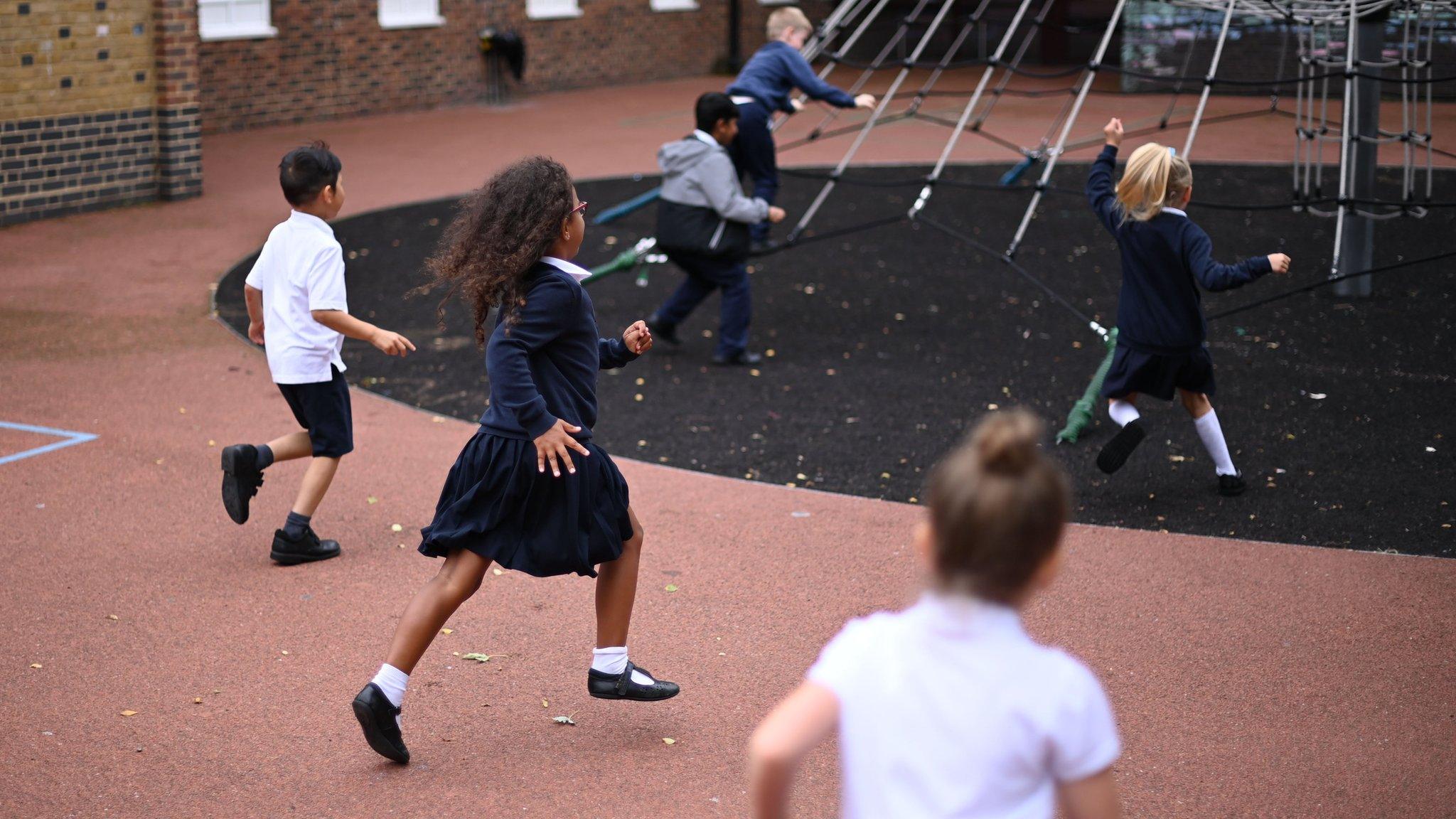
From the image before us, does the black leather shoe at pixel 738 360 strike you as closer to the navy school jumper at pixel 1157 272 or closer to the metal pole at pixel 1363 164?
the navy school jumper at pixel 1157 272

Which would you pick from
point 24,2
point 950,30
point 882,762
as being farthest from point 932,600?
point 950,30

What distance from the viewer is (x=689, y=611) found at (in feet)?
16.1

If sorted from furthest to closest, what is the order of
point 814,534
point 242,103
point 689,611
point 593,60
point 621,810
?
point 593,60 → point 242,103 → point 814,534 → point 689,611 → point 621,810

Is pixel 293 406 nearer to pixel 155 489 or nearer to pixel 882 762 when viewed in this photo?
pixel 155 489

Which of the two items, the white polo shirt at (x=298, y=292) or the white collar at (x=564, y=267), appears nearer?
the white collar at (x=564, y=267)

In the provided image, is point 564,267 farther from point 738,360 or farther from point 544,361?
point 738,360

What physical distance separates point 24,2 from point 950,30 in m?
19.2

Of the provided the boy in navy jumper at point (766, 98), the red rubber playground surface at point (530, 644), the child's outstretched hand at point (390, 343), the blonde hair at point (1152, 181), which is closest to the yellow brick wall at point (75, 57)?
the red rubber playground surface at point (530, 644)

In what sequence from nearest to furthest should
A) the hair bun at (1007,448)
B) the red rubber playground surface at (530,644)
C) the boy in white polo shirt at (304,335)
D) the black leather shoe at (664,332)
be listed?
1. the hair bun at (1007,448)
2. the red rubber playground surface at (530,644)
3. the boy in white polo shirt at (304,335)
4. the black leather shoe at (664,332)

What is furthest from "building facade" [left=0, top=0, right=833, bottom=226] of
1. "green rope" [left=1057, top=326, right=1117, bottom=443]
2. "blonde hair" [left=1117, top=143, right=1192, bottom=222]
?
"blonde hair" [left=1117, top=143, right=1192, bottom=222]

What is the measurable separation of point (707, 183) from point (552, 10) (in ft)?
51.6

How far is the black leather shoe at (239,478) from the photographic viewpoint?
16.7ft

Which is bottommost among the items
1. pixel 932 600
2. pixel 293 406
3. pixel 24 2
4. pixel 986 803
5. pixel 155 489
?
pixel 155 489

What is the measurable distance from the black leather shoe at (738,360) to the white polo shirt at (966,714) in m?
6.50
